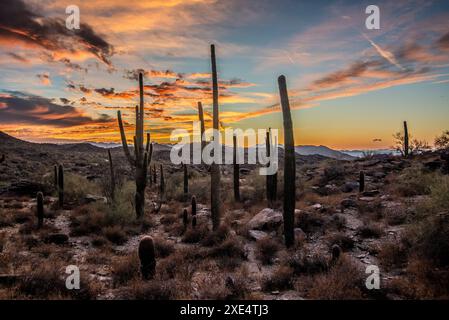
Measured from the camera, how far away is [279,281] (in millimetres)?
6824

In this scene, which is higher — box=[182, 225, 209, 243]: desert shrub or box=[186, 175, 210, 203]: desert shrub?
box=[186, 175, 210, 203]: desert shrub

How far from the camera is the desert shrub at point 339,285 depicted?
19.0 feet

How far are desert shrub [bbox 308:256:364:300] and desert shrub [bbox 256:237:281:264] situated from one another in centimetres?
230

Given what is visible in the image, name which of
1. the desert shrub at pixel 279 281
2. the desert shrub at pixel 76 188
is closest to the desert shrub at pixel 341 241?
the desert shrub at pixel 279 281

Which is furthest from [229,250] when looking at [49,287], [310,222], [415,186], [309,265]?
[415,186]

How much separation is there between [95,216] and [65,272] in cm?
687

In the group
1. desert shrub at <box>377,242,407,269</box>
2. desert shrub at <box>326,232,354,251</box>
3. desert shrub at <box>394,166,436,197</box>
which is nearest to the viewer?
desert shrub at <box>377,242,407,269</box>

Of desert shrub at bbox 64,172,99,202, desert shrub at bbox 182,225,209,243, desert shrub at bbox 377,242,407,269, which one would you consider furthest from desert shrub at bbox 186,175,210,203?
desert shrub at bbox 377,242,407,269

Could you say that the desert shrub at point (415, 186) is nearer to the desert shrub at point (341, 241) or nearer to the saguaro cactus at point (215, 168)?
the desert shrub at point (341, 241)

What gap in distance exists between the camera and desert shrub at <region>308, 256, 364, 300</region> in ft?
19.0

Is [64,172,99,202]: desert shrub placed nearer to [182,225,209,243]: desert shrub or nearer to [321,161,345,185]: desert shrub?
[182,225,209,243]: desert shrub

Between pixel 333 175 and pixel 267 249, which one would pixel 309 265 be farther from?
pixel 333 175
